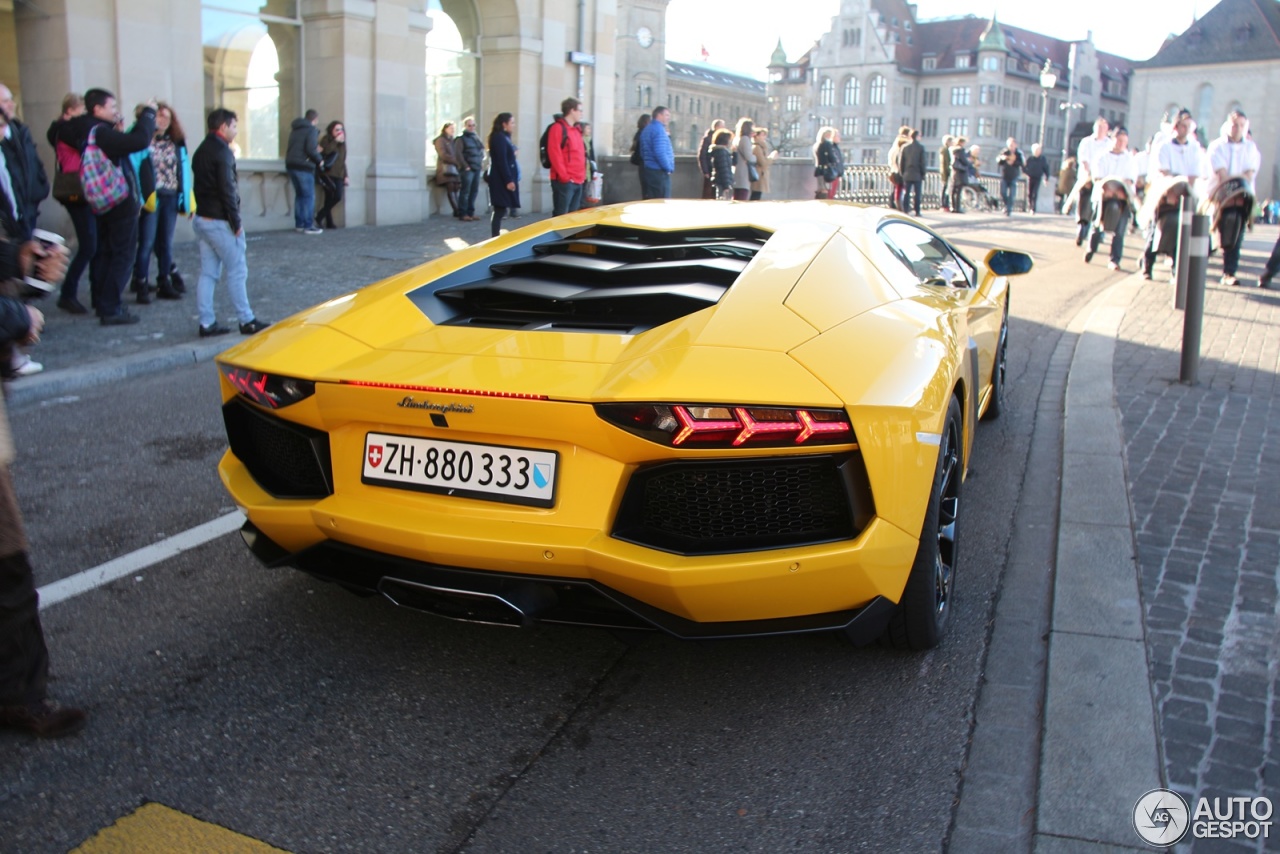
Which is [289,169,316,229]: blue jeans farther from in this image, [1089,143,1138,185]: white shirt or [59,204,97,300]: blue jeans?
[1089,143,1138,185]: white shirt

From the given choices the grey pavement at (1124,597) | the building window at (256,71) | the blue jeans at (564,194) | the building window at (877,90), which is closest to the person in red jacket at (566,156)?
the blue jeans at (564,194)

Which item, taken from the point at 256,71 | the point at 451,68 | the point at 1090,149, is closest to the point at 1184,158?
the point at 1090,149

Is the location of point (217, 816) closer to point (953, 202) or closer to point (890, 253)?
point (890, 253)

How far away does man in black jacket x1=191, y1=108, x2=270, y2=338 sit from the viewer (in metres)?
8.77

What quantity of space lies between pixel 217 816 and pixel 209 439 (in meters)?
3.94

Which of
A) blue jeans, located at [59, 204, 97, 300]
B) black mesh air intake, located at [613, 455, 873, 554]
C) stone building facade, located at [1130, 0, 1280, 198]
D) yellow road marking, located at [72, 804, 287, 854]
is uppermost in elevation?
stone building facade, located at [1130, 0, 1280, 198]

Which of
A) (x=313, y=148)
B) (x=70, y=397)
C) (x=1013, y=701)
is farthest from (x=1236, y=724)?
(x=313, y=148)

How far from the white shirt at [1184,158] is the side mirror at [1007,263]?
27.1 ft

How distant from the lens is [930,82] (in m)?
146

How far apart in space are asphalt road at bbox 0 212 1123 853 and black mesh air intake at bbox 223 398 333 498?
0.54 meters

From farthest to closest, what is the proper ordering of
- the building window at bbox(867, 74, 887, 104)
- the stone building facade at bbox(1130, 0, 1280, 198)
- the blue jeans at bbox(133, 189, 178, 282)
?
the building window at bbox(867, 74, 887, 104)
the stone building facade at bbox(1130, 0, 1280, 198)
the blue jeans at bbox(133, 189, 178, 282)

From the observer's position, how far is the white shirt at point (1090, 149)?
15247 millimetres

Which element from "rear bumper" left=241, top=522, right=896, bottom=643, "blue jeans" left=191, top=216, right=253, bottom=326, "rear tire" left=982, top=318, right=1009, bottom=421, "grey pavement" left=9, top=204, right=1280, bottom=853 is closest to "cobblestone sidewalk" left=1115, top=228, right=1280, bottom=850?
"grey pavement" left=9, top=204, right=1280, bottom=853

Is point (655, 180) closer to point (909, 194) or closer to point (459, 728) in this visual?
point (909, 194)
